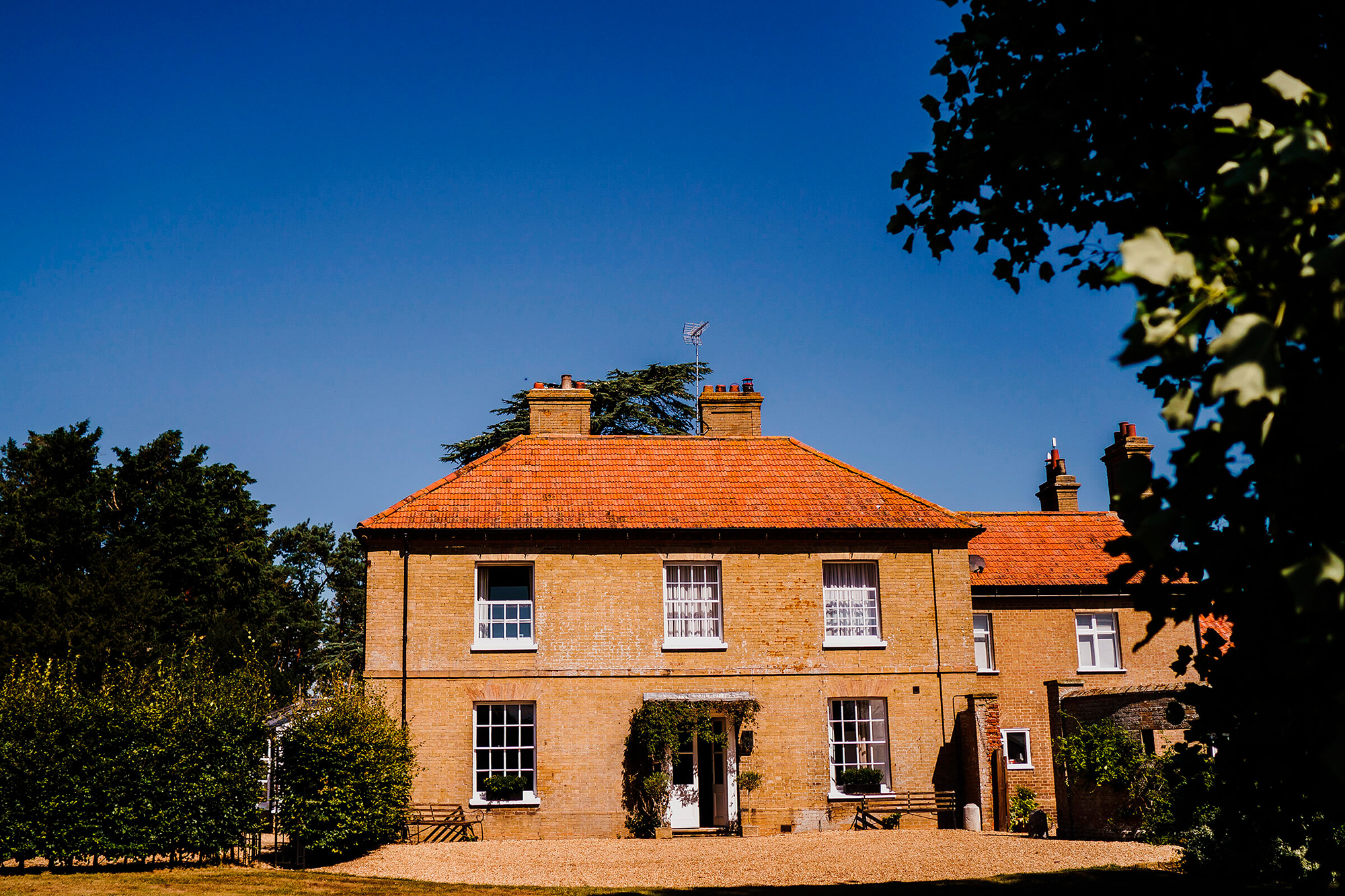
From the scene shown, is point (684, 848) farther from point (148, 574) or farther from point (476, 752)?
point (148, 574)

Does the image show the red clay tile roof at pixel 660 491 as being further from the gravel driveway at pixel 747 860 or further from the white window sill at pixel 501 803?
the gravel driveway at pixel 747 860

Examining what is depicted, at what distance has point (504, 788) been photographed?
22.8m

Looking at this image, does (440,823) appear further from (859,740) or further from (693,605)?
(859,740)

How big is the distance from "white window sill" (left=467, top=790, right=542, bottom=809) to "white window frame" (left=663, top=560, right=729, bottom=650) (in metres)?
4.30

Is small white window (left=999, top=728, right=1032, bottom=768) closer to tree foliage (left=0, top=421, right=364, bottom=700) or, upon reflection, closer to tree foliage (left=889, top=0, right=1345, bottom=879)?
tree foliage (left=889, top=0, right=1345, bottom=879)

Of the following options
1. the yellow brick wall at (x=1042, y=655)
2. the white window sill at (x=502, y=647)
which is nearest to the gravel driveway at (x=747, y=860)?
the white window sill at (x=502, y=647)

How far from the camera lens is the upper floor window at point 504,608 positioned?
78.2 ft

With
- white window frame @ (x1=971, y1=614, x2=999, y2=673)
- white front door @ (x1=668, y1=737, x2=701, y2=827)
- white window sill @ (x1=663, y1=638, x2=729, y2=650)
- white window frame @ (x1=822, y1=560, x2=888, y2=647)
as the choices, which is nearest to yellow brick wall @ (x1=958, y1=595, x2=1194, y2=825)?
white window frame @ (x1=971, y1=614, x2=999, y2=673)

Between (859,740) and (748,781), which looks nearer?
(748,781)

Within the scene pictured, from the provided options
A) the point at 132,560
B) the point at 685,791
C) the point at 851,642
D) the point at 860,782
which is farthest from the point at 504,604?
the point at 132,560

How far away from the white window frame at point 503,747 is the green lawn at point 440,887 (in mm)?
5508

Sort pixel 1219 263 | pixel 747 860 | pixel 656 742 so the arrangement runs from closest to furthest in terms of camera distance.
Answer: pixel 1219 263, pixel 747 860, pixel 656 742

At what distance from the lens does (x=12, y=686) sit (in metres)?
18.6

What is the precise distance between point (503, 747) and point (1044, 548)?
1497 centimetres
